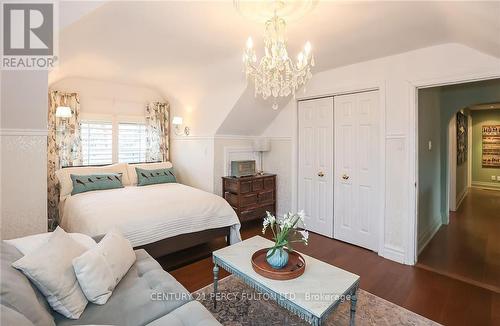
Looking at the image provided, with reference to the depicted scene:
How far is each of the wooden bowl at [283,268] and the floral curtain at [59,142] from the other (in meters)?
3.52

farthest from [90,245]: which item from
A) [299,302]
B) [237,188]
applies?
[237,188]

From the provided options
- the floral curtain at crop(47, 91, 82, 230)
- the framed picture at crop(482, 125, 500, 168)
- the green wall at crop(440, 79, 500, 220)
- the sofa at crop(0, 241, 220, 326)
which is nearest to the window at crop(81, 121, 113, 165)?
the floral curtain at crop(47, 91, 82, 230)

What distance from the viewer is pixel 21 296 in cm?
114

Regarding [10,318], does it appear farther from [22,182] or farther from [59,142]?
[59,142]

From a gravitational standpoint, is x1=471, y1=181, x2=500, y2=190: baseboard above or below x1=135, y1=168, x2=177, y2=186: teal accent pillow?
below

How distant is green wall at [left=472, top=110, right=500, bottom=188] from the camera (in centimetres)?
712

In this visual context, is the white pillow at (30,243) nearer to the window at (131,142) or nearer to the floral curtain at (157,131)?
the window at (131,142)

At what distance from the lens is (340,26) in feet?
7.36

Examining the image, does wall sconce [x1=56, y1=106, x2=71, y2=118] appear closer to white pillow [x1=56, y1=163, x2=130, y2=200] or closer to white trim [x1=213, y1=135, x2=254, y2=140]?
white pillow [x1=56, y1=163, x2=130, y2=200]

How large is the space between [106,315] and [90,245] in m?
0.59

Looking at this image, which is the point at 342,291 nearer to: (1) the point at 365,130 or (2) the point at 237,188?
(1) the point at 365,130

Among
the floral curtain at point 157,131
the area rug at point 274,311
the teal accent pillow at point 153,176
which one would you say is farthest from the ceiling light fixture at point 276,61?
the floral curtain at point 157,131

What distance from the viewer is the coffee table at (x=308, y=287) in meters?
1.46

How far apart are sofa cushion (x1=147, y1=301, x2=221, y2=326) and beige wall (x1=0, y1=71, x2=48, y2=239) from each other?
69.9 inches
